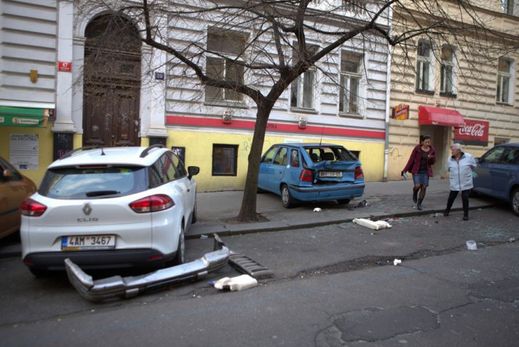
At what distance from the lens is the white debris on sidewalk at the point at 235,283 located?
5.46 metres

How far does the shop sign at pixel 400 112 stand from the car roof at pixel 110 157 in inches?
485

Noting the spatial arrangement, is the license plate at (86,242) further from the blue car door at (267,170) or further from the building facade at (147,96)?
the blue car door at (267,170)

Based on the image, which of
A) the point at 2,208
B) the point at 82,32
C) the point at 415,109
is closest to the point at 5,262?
the point at 2,208

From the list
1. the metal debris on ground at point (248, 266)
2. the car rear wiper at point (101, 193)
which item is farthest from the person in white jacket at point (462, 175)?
the car rear wiper at point (101, 193)

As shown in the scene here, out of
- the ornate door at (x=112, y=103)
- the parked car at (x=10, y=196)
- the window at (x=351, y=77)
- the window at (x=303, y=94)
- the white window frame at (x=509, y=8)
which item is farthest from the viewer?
the white window frame at (x=509, y=8)

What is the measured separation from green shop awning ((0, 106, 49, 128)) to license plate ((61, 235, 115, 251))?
22.8 feet

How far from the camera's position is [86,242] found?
5.34 meters

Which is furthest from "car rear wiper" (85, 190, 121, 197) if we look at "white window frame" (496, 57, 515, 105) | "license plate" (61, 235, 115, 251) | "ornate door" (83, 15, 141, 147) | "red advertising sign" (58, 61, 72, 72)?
"white window frame" (496, 57, 515, 105)

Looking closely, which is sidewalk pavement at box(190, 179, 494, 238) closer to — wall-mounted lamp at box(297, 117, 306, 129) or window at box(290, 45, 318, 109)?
wall-mounted lamp at box(297, 117, 306, 129)

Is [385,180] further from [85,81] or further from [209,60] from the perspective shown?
[85,81]

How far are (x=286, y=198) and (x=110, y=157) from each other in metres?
5.87

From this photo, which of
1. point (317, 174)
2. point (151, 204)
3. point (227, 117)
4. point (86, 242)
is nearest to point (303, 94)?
point (227, 117)

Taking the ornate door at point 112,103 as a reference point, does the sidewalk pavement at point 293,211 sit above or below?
below

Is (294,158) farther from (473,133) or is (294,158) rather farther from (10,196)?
(473,133)
